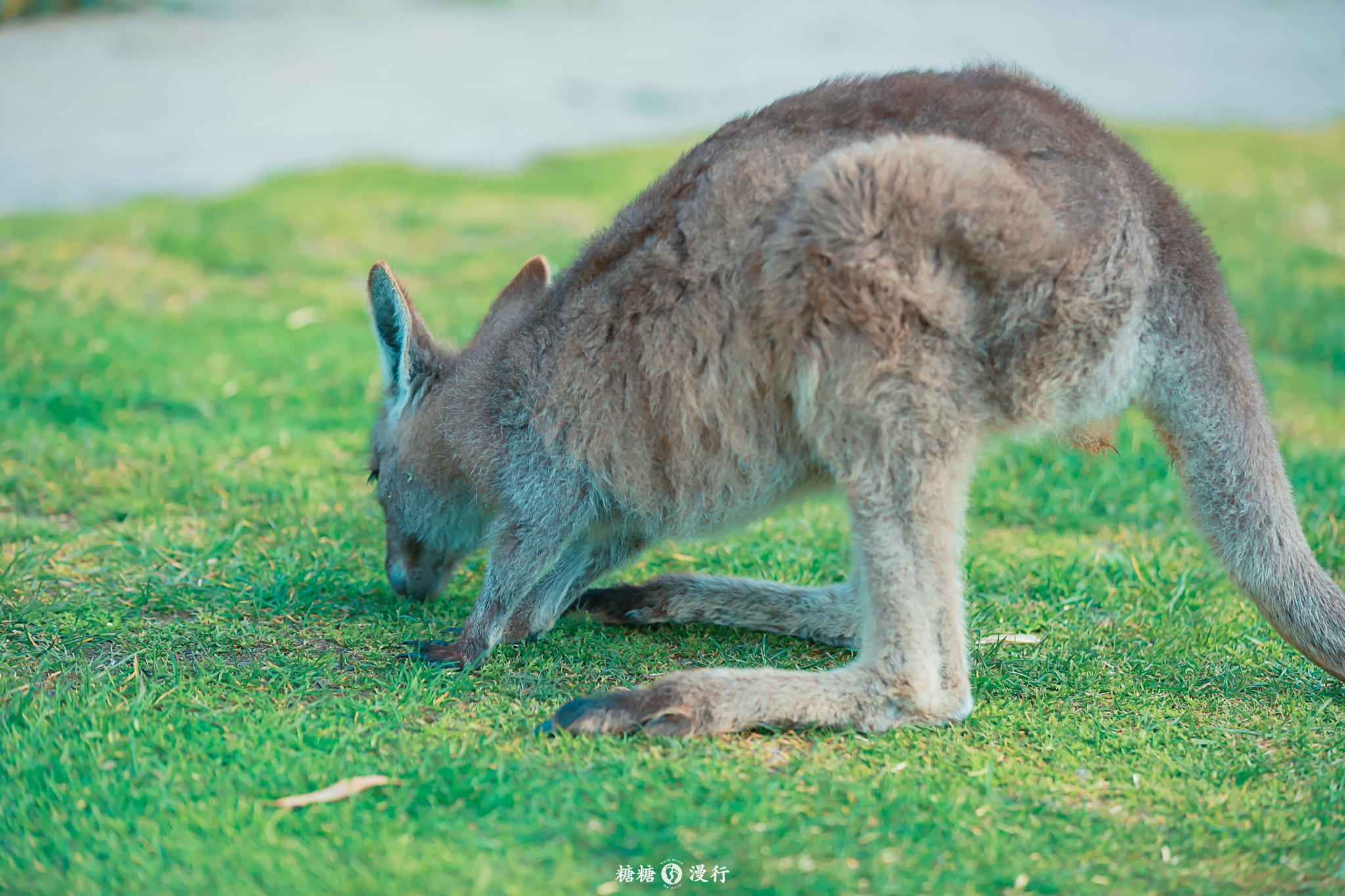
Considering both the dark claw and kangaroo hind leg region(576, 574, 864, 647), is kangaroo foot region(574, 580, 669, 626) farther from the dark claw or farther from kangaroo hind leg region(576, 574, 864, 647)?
the dark claw

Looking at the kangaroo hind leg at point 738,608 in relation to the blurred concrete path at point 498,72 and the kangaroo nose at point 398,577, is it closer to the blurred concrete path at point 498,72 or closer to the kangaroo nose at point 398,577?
the kangaroo nose at point 398,577

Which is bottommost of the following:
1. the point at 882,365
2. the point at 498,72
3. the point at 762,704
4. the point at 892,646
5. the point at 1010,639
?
the point at 1010,639

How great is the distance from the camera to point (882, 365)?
294cm

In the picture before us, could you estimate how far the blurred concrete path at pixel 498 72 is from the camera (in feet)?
42.3

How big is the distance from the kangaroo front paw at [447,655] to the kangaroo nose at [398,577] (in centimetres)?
51

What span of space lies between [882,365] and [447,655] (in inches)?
59.6

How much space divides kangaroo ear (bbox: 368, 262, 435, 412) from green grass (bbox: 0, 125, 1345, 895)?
0.73 m

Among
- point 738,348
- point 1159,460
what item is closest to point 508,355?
point 738,348

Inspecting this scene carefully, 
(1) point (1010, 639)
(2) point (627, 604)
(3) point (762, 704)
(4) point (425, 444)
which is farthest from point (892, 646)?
(4) point (425, 444)

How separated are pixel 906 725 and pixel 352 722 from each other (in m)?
1.46

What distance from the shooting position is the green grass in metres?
2.38

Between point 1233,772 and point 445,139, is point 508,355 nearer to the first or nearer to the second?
point 1233,772

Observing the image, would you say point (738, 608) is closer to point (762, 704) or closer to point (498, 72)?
point (762, 704)

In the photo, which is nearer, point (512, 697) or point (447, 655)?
point (512, 697)
